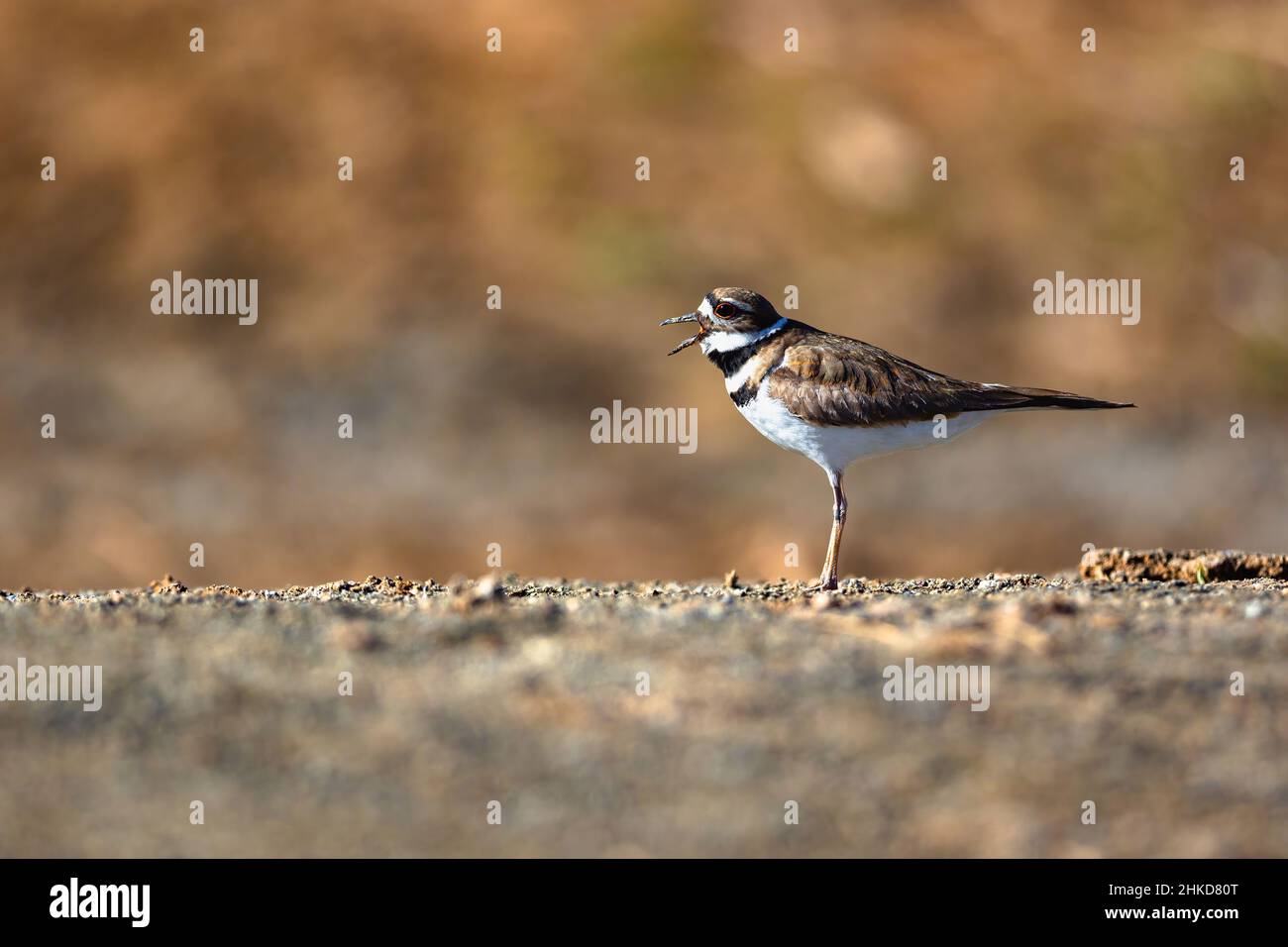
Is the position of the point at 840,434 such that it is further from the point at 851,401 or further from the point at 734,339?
the point at 734,339

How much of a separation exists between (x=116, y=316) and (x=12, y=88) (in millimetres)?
5315

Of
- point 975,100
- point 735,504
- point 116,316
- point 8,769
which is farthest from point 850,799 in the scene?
point 975,100

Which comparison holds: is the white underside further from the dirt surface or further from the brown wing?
the dirt surface

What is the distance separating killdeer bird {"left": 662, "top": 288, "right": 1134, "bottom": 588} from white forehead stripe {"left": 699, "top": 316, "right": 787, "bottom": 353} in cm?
15

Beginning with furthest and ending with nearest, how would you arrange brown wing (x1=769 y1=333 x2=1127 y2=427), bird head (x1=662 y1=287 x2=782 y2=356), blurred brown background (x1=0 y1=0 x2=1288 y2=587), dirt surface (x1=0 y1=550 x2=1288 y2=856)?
1. blurred brown background (x1=0 y1=0 x2=1288 y2=587)
2. bird head (x1=662 y1=287 x2=782 y2=356)
3. brown wing (x1=769 y1=333 x2=1127 y2=427)
4. dirt surface (x1=0 y1=550 x2=1288 y2=856)

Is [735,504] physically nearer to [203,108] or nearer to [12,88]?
[203,108]

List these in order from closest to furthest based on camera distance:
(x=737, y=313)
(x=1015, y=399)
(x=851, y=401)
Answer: (x=851, y=401)
(x=1015, y=399)
(x=737, y=313)

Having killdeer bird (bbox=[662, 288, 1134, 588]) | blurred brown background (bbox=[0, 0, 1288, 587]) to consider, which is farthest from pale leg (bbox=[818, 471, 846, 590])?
blurred brown background (bbox=[0, 0, 1288, 587])

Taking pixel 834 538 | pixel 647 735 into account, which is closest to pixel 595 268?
pixel 834 538

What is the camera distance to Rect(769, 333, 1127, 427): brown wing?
8.90 m

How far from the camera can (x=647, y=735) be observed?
5.38 m

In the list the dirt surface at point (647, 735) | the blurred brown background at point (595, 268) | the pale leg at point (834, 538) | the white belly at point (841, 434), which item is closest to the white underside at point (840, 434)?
the white belly at point (841, 434)

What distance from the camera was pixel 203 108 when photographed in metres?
23.4

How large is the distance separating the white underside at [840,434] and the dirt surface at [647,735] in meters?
2.15
